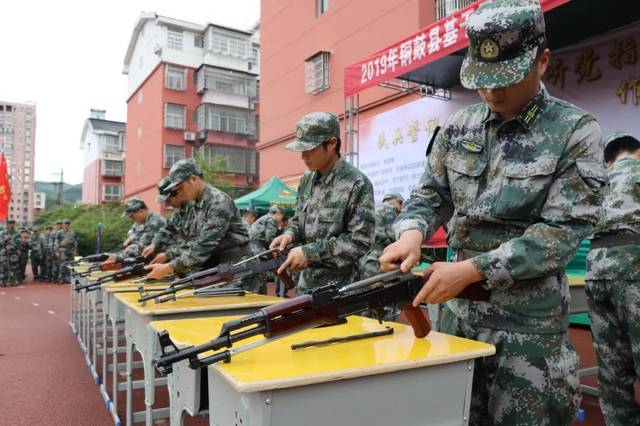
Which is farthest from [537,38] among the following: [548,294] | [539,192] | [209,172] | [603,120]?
[209,172]

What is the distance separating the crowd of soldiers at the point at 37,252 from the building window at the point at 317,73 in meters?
7.92

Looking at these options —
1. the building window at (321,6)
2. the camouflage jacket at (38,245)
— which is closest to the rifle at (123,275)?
the building window at (321,6)

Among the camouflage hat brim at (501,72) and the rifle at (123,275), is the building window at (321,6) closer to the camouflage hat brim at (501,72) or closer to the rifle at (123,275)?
the rifle at (123,275)

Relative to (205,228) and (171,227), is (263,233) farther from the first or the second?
(205,228)

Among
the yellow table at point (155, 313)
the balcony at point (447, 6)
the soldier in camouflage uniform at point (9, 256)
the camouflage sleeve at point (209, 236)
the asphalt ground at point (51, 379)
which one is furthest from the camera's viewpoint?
the soldier in camouflage uniform at point (9, 256)

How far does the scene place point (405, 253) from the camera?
55.1 inches

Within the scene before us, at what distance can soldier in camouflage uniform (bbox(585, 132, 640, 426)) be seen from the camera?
102 inches

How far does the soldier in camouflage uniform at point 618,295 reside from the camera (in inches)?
102

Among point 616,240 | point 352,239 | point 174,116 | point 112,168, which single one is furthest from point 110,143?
point 616,240

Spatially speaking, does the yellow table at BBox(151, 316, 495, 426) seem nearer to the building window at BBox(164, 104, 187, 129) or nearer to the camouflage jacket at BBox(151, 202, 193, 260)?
the camouflage jacket at BBox(151, 202, 193, 260)

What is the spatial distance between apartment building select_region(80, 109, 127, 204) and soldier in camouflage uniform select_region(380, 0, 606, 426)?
37.1 m

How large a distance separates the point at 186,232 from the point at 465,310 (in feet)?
10.3

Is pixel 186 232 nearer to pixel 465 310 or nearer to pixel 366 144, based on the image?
pixel 465 310

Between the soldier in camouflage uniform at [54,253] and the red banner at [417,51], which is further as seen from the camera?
the soldier in camouflage uniform at [54,253]
